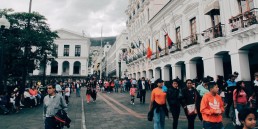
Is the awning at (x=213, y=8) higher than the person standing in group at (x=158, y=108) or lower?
higher

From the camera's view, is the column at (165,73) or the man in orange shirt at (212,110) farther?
the column at (165,73)

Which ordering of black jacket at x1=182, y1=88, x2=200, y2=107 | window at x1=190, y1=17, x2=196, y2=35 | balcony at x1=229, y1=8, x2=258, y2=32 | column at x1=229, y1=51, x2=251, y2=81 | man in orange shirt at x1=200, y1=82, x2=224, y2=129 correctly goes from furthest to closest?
window at x1=190, y1=17, x2=196, y2=35, column at x1=229, y1=51, x2=251, y2=81, balcony at x1=229, y1=8, x2=258, y2=32, black jacket at x1=182, y1=88, x2=200, y2=107, man in orange shirt at x1=200, y1=82, x2=224, y2=129

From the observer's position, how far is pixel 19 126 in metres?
8.08

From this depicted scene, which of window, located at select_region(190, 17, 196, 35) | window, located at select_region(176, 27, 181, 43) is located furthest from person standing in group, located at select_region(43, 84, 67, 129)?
window, located at select_region(176, 27, 181, 43)

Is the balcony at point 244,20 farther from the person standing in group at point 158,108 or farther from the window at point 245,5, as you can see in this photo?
the person standing in group at point 158,108

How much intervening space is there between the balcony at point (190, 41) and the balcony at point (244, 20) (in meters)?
4.03

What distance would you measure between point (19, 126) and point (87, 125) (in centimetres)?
262

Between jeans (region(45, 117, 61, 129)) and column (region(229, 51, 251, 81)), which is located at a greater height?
column (region(229, 51, 251, 81))

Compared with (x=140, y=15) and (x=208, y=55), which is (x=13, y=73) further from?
(x=140, y=15)

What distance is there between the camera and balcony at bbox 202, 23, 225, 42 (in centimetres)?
1448

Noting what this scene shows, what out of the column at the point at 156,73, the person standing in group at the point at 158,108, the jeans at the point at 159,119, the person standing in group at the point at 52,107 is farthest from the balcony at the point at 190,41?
the person standing in group at the point at 52,107

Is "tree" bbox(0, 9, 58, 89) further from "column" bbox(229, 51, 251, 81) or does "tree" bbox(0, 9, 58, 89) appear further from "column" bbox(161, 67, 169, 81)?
"column" bbox(229, 51, 251, 81)

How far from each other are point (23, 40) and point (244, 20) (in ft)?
47.7

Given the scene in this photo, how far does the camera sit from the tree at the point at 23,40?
15422 mm
